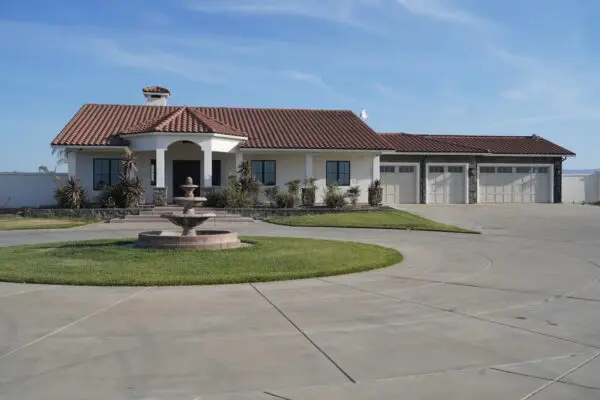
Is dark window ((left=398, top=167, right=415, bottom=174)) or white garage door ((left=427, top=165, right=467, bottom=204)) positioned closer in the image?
dark window ((left=398, top=167, right=415, bottom=174))

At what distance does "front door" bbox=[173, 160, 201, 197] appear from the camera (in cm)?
3200

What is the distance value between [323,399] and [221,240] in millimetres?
10049

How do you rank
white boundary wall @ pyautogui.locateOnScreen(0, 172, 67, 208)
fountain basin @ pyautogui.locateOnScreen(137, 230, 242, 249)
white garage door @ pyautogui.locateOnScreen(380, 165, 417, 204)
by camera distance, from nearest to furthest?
fountain basin @ pyautogui.locateOnScreen(137, 230, 242, 249)
white boundary wall @ pyautogui.locateOnScreen(0, 172, 67, 208)
white garage door @ pyautogui.locateOnScreen(380, 165, 417, 204)

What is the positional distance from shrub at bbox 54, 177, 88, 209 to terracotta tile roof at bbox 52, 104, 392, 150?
88.6 inches

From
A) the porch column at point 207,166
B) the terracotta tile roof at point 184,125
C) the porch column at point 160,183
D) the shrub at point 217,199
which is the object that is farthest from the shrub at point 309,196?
the porch column at point 160,183

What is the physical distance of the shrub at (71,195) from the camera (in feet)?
92.9

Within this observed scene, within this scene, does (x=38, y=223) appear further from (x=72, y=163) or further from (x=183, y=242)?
(x=183, y=242)

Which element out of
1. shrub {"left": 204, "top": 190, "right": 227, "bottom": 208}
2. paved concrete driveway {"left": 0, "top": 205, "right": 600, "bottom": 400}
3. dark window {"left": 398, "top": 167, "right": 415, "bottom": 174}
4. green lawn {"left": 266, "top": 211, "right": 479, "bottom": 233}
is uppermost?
dark window {"left": 398, "top": 167, "right": 415, "bottom": 174}

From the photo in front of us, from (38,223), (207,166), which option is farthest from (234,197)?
(38,223)

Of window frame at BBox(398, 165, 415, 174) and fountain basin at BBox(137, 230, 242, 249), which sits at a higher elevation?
window frame at BBox(398, 165, 415, 174)

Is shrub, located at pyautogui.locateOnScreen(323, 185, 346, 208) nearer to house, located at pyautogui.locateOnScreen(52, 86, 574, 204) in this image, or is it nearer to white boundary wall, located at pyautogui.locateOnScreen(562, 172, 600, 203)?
house, located at pyautogui.locateOnScreen(52, 86, 574, 204)

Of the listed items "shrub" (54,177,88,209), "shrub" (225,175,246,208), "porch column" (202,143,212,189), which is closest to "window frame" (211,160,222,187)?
"porch column" (202,143,212,189)

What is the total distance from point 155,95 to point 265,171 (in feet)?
36.3

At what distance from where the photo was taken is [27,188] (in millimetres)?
31469
